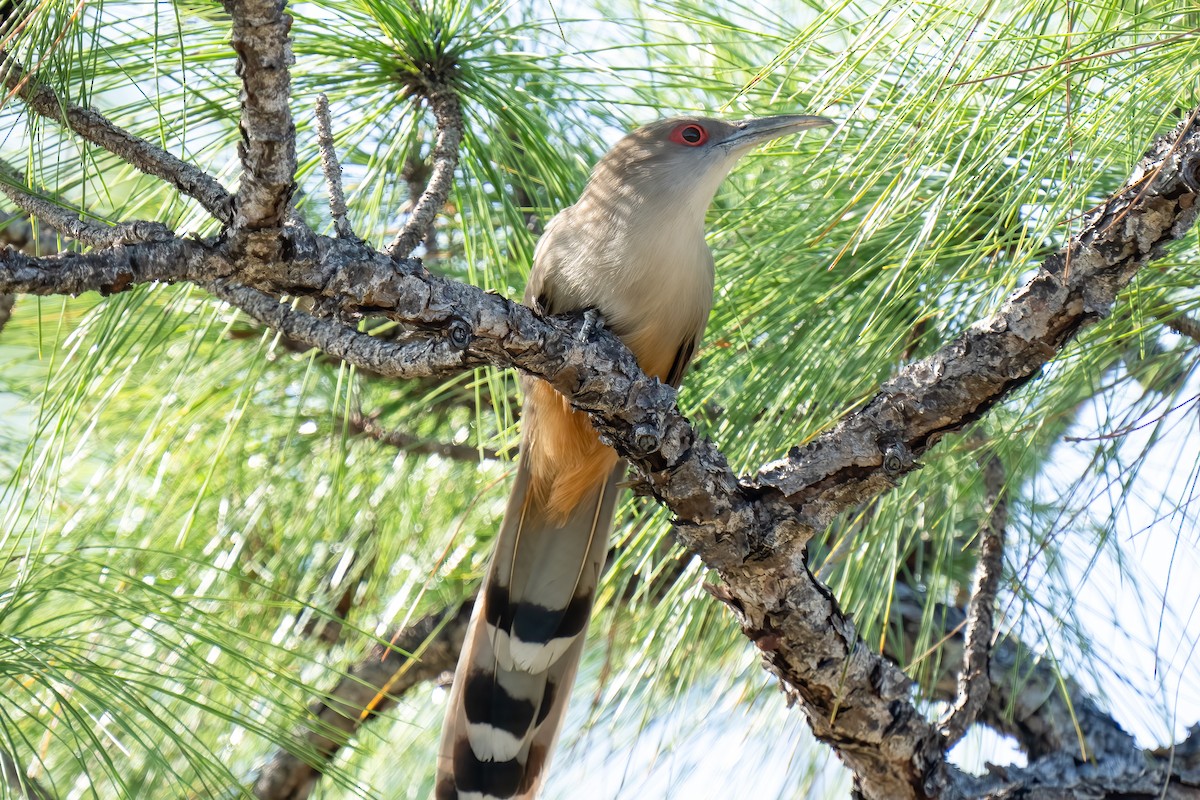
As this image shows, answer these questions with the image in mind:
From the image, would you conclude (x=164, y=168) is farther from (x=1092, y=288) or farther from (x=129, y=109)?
(x=1092, y=288)

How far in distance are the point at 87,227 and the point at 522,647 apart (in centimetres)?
110

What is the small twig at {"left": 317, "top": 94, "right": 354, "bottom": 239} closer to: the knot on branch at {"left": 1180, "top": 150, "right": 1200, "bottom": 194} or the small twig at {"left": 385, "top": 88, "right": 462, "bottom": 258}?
the small twig at {"left": 385, "top": 88, "right": 462, "bottom": 258}

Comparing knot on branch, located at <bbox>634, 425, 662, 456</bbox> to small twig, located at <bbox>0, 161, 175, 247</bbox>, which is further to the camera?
knot on branch, located at <bbox>634, 425, 662, 456</bbox>

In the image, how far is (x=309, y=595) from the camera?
266 centimetres

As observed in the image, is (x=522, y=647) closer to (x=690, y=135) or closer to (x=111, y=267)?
(x=690, y=135)

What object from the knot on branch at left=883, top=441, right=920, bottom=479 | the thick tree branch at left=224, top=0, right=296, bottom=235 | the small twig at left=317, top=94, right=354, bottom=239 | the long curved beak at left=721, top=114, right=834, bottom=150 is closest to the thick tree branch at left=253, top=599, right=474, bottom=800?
the long curved beak at left=721, top=114, right=834, bottom=150

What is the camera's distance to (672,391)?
5.12 ft

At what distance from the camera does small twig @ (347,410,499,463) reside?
264 centimetres

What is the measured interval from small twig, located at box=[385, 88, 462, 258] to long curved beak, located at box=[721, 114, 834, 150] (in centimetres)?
53

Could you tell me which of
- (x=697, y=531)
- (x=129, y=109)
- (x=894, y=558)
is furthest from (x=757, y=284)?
(x=129, y=109)

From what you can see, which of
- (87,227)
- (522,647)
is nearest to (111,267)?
(87,227)

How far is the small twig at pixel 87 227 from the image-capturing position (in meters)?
1.13

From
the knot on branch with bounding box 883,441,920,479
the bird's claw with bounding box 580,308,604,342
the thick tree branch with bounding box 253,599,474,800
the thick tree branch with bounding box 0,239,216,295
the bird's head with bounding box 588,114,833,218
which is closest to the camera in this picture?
the thick tree branch with bounding box 0,239,216,295

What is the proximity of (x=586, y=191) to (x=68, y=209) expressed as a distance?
103 cm
